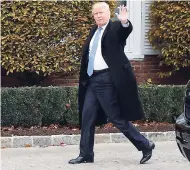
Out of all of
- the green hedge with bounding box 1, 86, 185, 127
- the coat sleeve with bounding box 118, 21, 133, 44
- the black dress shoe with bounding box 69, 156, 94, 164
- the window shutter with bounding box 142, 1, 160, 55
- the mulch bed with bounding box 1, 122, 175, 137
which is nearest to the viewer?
the coat sleeve with bounding box 118, 21, 133, 44

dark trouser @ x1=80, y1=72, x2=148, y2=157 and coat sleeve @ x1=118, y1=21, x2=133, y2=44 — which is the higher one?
coat sleeve @ x1=118, y1=21, x2=133, y2=44

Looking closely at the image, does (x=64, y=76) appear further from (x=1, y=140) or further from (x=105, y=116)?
(x=105, y=116)

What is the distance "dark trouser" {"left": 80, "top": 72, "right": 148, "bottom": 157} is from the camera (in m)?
6.65

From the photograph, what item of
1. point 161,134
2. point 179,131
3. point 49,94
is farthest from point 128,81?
point 49,94

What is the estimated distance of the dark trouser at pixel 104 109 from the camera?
Result: 6.65 m

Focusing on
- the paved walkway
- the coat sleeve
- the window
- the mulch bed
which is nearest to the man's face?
the coat sleeve

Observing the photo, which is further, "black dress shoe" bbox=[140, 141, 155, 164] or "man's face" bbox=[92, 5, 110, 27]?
"black dress shoe" bbox=[140, 141, 155, 164]

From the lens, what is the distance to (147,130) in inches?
365

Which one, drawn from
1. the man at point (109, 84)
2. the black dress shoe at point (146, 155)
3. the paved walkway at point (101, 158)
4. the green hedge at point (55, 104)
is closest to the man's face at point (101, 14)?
the man at point (109, 84)

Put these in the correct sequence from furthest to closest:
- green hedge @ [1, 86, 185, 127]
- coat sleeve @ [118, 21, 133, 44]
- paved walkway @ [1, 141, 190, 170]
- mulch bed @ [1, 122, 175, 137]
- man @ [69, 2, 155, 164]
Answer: green hedge @ [1, 86, 185, 127] → mulch bed @ [1, 122, 175, 137] → paved walkway @ [1, 141, 190, 170] → man @ [69, 2, 155, 164] → coat sleeve @ [118, 21, 133, 44]

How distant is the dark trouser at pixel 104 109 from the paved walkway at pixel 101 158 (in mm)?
252

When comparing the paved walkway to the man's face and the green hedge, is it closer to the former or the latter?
the green hedge

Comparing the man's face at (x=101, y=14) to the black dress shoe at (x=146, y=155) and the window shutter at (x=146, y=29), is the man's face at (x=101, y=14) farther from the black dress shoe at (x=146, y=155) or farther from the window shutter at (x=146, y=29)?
the window shutter at (x=146, y=29)

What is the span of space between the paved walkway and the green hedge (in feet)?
3.41
